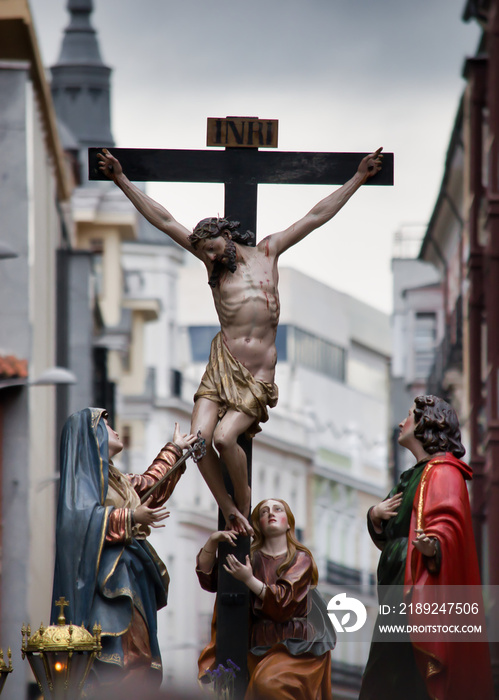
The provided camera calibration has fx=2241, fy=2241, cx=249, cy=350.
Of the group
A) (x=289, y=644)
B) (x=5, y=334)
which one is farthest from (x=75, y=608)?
(x=5, y=334)

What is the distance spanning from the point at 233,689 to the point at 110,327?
5631 centimetres

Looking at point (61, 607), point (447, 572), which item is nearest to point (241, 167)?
point (447, 572)

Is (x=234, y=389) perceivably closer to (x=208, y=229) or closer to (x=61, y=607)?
(x=208, y=229)

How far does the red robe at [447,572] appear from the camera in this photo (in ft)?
47.5

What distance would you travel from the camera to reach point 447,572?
14.6 metres

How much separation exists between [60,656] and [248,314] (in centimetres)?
311

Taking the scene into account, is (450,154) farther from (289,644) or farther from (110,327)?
(289,644)

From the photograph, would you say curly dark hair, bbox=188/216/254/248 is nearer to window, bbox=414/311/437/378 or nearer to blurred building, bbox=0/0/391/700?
blurred building, bbox=0/0/391/700

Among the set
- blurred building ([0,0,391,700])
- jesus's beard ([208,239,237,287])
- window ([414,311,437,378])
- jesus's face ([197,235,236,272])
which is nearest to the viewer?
jesus's face ([197,235,236,272])

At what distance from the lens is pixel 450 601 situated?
47.8ft

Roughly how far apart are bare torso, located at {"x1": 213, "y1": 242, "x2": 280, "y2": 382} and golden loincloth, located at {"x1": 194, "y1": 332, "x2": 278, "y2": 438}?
0.21ft

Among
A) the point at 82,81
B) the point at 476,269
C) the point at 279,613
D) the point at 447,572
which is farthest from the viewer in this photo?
the point at 82,81

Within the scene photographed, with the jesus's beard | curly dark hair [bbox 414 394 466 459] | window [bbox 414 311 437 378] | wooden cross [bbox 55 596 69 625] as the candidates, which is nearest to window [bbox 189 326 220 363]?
window [bbox 414 311 437 378]

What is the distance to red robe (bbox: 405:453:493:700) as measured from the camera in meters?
14.5
